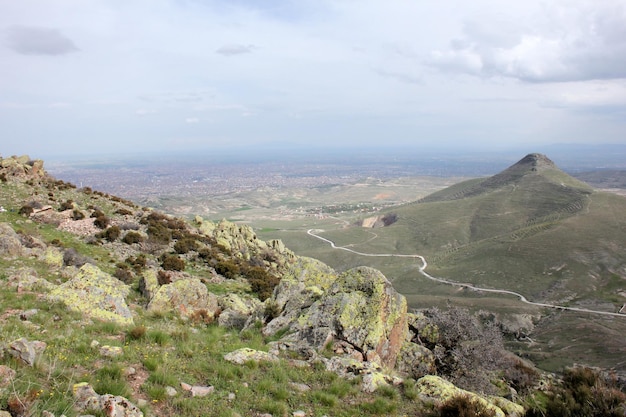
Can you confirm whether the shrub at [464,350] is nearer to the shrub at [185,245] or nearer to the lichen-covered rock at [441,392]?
the lichen-covered rock at [441,392]

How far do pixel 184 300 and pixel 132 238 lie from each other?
14.6 meters

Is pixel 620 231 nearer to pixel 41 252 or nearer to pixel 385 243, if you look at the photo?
pixel 385 243

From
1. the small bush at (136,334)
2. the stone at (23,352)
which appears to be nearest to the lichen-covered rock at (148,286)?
the small bush at (136,334)

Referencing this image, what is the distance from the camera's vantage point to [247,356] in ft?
36.1

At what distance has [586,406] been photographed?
10.3 m

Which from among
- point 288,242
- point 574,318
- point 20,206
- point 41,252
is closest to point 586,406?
point 41,252

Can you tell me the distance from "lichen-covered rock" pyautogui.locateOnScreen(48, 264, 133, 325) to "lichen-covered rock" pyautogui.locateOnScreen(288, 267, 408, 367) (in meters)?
6.16

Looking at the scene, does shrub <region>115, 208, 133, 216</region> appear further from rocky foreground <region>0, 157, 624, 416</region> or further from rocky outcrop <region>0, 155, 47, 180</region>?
rocky outcrop <region>0, 155, 47, 180</region>

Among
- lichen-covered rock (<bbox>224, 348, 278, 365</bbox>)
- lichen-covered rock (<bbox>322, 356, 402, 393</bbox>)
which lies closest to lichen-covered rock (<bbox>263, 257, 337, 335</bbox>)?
lichen-covered rock (<bbox>224, 348, 278, 365</bbox>)

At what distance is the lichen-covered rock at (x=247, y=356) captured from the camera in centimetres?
1065

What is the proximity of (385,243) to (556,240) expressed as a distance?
47.2 m

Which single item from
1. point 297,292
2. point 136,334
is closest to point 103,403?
point 136,334

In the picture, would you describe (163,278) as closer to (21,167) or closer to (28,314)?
(28,314)

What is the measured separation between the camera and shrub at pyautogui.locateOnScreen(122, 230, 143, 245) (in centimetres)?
3025
